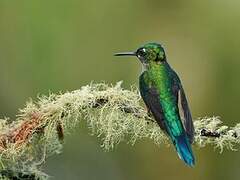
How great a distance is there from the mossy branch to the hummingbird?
0.12 ft

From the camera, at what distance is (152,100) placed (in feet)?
9.04

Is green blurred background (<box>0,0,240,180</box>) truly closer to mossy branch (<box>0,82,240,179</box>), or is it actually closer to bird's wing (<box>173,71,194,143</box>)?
bird's wing (<box>173,71,194,143</box>)

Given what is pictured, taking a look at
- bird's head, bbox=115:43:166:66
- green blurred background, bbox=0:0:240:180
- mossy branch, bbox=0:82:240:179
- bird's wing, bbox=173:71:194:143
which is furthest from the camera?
green blurred background, bbox=0:0:240:180

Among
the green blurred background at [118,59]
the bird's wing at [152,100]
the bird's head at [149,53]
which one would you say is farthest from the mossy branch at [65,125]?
the green blurred background at [118,59]

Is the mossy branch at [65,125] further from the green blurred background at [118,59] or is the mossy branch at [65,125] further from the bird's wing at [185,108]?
the green blurred background at [118,59]

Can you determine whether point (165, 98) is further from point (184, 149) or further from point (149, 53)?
point (184, 149)

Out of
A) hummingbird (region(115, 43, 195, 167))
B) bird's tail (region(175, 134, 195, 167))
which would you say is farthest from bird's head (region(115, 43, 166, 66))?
bird's tail (region(175, 134, 195, 167))

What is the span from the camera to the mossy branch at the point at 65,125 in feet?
7.97

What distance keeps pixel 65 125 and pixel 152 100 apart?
38cm

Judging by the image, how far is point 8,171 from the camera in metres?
2.43

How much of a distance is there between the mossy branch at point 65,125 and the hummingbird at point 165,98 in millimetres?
37

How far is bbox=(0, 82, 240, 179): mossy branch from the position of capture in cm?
243

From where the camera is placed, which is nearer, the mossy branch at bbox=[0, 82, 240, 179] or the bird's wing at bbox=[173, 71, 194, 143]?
the mossy branch at bbox=[0, 82, 240, 179]

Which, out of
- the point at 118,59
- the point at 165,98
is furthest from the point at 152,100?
the point at 118,59
